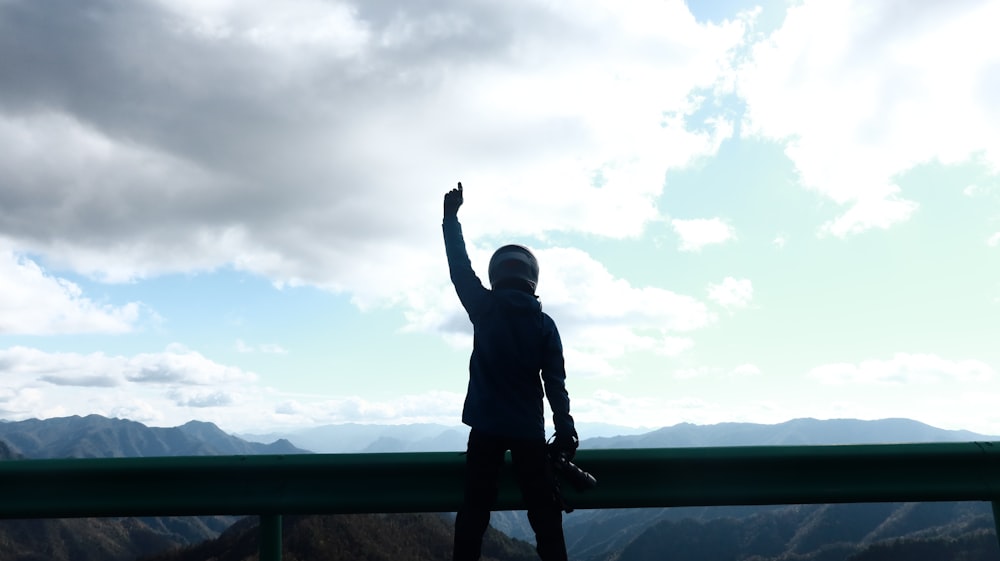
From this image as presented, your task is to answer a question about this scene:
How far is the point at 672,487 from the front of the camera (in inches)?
154

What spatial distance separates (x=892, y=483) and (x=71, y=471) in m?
4.76

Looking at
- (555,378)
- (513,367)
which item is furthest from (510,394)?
(555,378)

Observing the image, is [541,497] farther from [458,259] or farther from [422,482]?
[458,259]

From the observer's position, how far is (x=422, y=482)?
3.89 meters

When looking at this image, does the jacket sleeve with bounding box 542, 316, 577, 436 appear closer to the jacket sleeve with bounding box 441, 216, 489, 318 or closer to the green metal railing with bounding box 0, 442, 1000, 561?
the green metal railing with bounding box 0, 442, 1000, 561

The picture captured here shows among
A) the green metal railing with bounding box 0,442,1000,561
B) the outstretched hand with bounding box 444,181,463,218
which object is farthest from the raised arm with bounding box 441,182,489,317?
the green metal railing with bounding box 0,442,1000,561

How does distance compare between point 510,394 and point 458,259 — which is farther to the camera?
point 458,259

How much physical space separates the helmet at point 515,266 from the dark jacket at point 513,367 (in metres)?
0.12

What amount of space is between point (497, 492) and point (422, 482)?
1.45 feet

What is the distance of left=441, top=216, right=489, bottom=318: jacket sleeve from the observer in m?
4.32

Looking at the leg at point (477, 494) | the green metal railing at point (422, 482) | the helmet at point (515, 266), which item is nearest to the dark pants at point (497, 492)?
the leg at point (477, 494)

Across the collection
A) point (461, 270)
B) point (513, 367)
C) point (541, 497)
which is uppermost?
point (461, 270)

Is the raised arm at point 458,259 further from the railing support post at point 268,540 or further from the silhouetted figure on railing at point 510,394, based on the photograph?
the railing support post at point 268,540

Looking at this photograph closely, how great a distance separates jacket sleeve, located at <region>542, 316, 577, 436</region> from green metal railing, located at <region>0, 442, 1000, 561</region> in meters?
0.26
